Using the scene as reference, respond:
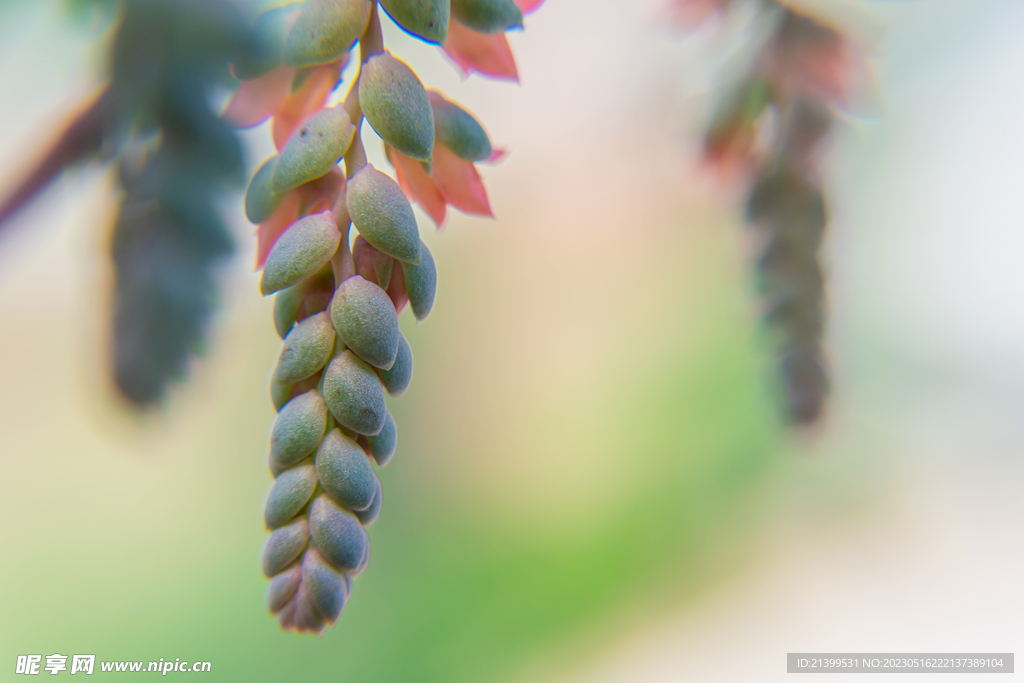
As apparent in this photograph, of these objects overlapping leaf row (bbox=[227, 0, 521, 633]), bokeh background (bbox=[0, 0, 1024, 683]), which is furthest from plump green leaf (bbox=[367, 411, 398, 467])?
bokeh background (bbox=[0, 0, 1024, 683])

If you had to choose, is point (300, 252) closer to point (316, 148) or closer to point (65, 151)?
point (316, 148)

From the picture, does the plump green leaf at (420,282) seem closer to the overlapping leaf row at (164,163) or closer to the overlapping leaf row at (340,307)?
the overlapping leaf row at (340,307)

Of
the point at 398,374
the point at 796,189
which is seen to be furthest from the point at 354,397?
the point at 796,189

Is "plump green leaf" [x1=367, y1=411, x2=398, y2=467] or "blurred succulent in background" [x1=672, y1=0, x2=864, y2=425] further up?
"blurred succulent in background" [x1=672, y1=0, x2=864, y2=425]

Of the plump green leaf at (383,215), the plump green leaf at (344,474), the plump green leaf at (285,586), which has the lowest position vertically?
the plump green leaf at (285,586)

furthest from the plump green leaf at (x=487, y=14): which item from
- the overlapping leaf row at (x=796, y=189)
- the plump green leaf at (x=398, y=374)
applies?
the overlapping leaf row at (x=796, y=189)

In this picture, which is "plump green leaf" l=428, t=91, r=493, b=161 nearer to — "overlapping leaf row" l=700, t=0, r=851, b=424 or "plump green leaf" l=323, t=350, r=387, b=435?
"plump green leaf" l=323, t=350, r=387, b=435
